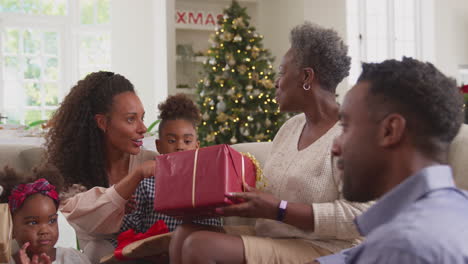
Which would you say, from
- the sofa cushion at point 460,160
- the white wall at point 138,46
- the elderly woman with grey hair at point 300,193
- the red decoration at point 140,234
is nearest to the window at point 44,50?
the white wall at point 138,46

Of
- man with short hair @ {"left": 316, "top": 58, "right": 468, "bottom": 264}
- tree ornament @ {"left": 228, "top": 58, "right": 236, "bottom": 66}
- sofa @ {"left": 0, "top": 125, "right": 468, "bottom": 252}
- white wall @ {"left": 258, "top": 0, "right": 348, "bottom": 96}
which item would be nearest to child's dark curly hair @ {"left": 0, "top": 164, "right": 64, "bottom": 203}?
sofa @ {"left": 0, "top": 125, "right": 468, "bottom": 252}

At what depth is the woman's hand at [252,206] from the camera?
1.74 meters

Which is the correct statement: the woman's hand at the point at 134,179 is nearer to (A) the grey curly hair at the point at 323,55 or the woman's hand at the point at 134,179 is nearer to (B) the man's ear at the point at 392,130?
(A) the grey curly hair at the point at 323,55

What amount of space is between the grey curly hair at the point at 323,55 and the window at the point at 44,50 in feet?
22.9

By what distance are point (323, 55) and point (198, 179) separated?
0.71 metres

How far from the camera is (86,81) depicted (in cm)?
255

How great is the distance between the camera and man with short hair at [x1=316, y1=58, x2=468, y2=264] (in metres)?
0.84

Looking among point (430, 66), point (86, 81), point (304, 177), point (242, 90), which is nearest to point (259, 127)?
point (242, 90)

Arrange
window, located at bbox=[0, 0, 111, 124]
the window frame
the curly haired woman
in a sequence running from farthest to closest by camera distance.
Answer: window, located at bbox=[0, 0, 111, 124] → the window frame → the curly haired woman

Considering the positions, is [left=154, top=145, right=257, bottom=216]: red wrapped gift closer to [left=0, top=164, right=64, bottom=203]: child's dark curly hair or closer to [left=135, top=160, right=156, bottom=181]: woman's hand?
[left=135, top=160, right=156, bottom=181]: woman's hand

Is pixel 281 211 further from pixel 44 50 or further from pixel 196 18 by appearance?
pixel 44 50

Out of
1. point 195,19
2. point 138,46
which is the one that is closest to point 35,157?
point 195,19

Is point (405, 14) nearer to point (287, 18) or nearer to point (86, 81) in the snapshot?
point (287, 18)

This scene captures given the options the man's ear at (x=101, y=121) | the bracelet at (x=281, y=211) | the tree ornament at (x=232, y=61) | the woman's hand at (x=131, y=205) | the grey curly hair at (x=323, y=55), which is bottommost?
the woman's hand at (x=131, y=205)
